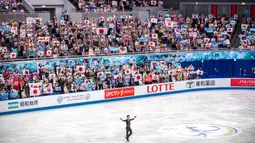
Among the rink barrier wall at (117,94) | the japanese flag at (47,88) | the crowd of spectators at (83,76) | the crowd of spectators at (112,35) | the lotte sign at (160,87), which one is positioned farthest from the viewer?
the lotte sign at (160,87)

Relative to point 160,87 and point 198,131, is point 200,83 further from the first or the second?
point 198,131

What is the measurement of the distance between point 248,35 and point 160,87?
1085cm

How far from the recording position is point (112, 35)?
144 ft

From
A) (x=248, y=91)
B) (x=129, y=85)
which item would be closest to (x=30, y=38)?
(x=129, y=85)

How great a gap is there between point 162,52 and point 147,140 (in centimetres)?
1748

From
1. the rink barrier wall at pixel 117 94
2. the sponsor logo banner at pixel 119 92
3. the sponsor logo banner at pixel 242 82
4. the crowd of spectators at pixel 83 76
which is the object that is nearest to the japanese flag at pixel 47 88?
the crowd of spectators at pixel 83 76

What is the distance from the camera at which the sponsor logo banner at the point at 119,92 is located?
3934 centimetres

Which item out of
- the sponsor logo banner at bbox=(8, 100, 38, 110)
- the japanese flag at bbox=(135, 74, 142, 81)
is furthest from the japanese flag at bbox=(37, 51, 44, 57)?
the japanese flag at bbox=(135, 74, 142, 81)

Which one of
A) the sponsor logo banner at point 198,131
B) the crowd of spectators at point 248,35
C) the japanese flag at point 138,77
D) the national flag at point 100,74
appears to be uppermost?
the crowd of spectators at point 248,35

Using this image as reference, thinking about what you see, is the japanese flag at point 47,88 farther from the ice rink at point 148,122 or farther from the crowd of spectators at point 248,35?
the crowd of spectators at point 248,35

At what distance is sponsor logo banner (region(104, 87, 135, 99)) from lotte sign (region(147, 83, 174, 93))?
1.72 metres

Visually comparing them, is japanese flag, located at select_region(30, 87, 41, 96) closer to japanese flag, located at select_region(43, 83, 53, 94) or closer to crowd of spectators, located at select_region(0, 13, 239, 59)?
japanese flag, located at select_region(43, 83, 53, 94)

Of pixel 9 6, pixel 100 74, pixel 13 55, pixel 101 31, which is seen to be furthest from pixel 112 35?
pixel 13 55

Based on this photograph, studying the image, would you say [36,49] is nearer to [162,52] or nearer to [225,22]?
[162,52]
